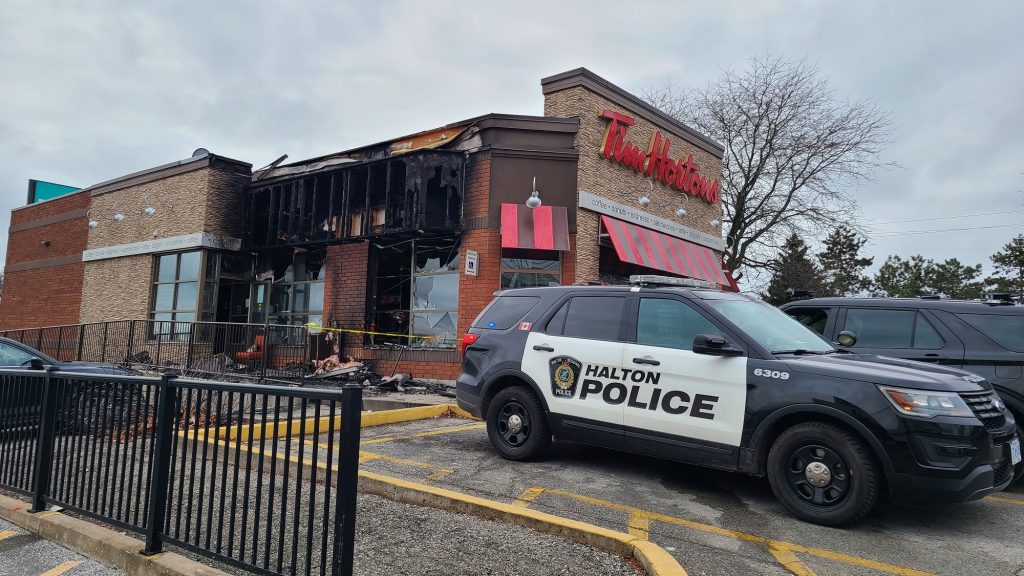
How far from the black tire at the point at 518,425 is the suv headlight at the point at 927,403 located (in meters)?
3.04

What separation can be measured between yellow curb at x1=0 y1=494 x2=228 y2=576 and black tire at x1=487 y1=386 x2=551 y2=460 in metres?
3.33

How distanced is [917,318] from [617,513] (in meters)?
4.30

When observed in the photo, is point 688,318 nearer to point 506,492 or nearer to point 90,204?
point 506,492

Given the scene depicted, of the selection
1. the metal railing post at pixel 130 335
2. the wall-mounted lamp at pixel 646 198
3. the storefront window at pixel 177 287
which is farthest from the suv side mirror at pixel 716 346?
the storefront window at pixel 177 287

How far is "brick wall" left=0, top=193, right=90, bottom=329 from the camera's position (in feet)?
72.9

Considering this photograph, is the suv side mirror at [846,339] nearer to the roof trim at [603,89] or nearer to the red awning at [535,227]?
the red awning at [535,227]

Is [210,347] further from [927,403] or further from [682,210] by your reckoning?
[927,403]

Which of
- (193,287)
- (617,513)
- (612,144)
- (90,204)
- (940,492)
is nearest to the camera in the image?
(940,492)

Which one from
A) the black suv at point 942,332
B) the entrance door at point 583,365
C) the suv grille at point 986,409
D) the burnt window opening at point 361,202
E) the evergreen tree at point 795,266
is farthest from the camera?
the evergreen tree at point 795,266

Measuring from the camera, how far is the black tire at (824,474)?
172 inches

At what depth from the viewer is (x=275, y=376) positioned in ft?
39.6

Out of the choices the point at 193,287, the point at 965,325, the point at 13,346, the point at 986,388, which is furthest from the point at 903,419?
the point at 193,287

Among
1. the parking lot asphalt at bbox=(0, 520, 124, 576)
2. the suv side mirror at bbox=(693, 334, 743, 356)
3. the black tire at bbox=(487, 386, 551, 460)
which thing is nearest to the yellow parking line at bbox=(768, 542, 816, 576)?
the suv side mirror at bbox=(693, 334, 743, 356)

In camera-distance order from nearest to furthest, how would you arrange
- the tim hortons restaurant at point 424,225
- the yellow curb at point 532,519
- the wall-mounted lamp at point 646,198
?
the yellow curb at point 532,519
the tim hortons restaurant at point 424,225
the wall-mounted lamp at point 646,198
